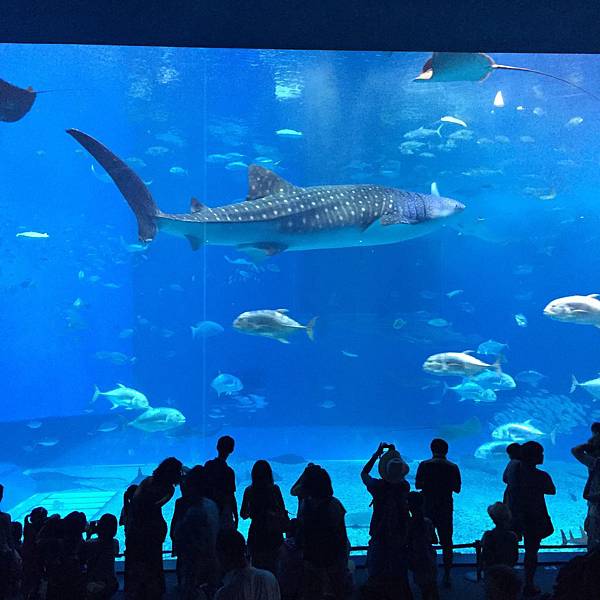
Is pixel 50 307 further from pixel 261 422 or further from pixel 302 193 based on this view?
pixel 302 193

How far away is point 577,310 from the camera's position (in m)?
7.55

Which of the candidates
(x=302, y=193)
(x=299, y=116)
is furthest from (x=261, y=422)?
(x=302, y=193)

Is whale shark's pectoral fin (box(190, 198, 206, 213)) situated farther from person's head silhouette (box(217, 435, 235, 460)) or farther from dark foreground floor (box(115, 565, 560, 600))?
dark foreground floor (box(115, 565, 560, 600))

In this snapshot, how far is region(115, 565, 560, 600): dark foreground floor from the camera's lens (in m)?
3.09

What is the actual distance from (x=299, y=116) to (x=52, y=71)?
12.7 metres

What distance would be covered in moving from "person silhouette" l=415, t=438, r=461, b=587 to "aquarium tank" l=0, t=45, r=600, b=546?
3.81m

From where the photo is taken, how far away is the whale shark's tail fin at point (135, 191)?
5368mm

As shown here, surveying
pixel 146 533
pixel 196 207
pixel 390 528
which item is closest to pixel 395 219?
pixel 196 207

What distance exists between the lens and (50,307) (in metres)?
33.4

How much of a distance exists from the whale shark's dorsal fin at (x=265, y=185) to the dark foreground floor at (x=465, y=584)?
13.9ft

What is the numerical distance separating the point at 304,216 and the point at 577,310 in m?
4.03

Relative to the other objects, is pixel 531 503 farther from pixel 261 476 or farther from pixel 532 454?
pixel 261 476

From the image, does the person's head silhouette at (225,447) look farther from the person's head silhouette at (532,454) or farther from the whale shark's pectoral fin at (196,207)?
the whale shark's pectoral fin at (196,207)

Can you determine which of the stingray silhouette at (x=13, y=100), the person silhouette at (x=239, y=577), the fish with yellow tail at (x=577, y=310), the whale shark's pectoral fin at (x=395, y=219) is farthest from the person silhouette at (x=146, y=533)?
the fish with yellow tail at (x=577, y=310)
